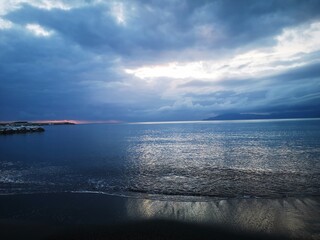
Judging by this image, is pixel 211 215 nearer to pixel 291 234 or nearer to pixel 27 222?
pixel 291 234

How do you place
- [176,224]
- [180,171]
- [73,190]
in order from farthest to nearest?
1. [180,171]
2. [73,190]
3. [176,224]

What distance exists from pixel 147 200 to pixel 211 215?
16.3ft

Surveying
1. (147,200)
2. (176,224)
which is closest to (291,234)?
(176,224)

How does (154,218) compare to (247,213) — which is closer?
(154,218)

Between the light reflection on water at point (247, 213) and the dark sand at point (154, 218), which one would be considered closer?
the dark sand at point (154, 218)

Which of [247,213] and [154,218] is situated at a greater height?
[154,218]

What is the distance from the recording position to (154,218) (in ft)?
41.5

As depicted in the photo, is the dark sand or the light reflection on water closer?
the dark sand

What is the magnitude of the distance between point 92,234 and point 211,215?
661 centimetres

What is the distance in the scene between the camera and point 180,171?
2748 cm

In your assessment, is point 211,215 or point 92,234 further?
point 211,215

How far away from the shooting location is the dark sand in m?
10.8

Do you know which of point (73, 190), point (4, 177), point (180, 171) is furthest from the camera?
point (180, 171)

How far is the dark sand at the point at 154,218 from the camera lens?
10.8 m
